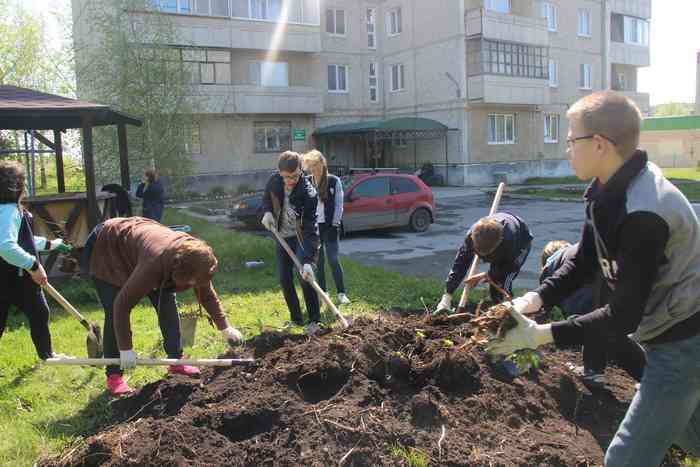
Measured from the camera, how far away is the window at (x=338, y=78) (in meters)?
30.3

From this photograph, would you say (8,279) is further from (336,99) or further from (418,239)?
(336,99)

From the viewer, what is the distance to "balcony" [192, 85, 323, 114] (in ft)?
84.8

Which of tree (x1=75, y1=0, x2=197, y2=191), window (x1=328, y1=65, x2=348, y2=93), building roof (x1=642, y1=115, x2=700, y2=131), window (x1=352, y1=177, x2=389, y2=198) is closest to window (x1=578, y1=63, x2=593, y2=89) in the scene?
building roof (x1=642, y1=115, x2=700, y2=131)

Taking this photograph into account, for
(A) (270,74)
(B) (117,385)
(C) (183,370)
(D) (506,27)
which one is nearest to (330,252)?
(C) (183,370)

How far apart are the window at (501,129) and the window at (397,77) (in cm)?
525

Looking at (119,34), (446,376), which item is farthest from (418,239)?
(119,34)

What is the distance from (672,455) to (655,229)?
1864 mm

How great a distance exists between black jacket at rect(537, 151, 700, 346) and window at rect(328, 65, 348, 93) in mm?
28889

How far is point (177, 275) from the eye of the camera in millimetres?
3279

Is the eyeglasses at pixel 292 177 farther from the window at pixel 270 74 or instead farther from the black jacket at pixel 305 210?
the window at pixel 270 74

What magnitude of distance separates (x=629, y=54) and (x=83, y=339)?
39.0 metres

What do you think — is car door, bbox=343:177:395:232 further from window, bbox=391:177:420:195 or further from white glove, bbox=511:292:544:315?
white glove, bbox=511:292:544:315

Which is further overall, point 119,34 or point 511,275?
point 119,34

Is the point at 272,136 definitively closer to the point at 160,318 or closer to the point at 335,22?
the point at 335,22
